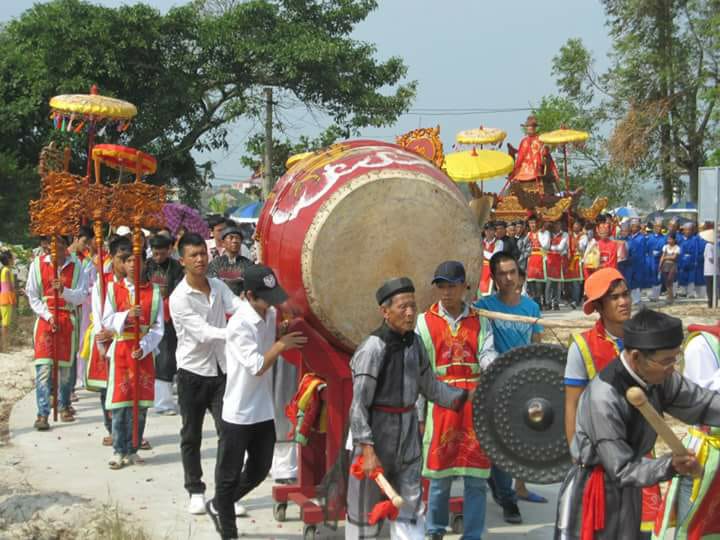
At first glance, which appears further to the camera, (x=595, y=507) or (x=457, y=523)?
(x=457, y=523)

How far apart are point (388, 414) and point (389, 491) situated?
0.44 m

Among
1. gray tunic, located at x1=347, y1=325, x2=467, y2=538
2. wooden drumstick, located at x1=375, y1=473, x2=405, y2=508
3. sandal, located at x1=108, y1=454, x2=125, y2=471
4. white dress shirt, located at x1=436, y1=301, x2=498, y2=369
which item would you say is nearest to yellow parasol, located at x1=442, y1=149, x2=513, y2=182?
sandal, located at x1=108, y1=454, x2=125, y2=471

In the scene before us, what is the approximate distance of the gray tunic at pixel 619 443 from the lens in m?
3.63

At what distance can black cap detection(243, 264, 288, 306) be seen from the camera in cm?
564

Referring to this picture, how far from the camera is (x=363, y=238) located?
20.2 feet

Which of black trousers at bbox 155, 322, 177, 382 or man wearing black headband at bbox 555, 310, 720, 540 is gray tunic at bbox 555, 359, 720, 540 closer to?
man wearing black headband at bbox 555, 310, 720, 540

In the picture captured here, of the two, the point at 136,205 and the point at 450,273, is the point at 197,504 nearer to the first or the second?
the point at 450,273

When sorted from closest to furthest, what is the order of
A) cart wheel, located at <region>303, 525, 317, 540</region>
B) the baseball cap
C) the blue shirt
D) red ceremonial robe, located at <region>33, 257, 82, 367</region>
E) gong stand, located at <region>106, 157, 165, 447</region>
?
the baseball cap → cart wheel, located at <region>303, 525, 317, 540</region> → the blue shirt → gong stand, located at <region>106, 157, 165, 447</region> → red ceremonial robe, located at <region>33, 257, 82, 367</region>

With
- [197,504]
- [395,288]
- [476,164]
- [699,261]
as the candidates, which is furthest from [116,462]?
[699,261]

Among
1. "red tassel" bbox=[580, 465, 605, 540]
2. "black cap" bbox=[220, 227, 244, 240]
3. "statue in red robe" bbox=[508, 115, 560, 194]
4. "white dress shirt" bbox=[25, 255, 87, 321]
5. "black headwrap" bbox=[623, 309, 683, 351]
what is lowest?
"red tassel" bbox=[580, 465, 605, 540]

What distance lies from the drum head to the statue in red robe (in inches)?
620

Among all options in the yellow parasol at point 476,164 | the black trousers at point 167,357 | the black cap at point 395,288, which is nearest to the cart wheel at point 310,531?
the black cap at point 395,288

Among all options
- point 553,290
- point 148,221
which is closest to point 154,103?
point 553,290

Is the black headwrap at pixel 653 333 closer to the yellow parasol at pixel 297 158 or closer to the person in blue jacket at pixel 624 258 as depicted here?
the yellow parasol at pixel 297 158
